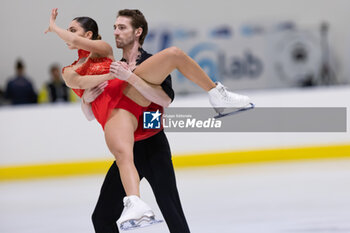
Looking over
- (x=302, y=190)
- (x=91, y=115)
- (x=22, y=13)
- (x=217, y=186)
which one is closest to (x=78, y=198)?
(x=217, y=186)

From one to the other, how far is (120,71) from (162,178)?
0.58 m

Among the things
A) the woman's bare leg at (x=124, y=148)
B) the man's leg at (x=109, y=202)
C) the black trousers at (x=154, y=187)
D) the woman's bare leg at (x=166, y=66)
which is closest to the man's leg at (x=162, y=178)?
the black trousers at (x=154, y=187)

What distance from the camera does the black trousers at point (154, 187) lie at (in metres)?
2.72

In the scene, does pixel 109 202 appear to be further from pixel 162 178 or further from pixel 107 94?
pixel 107 94

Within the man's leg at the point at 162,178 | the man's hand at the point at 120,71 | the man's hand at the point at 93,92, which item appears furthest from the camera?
the man's leg at the point at 162,178

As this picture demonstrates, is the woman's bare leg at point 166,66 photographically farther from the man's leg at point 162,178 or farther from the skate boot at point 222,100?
the man's leg at point 162,178

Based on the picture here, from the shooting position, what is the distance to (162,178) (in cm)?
271

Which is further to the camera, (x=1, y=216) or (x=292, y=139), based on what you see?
(x=292, y=139)

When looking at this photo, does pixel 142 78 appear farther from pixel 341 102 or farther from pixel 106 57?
pixel 341 102

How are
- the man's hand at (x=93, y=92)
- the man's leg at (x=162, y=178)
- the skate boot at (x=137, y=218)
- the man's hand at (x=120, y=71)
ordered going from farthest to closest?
the man's leg at (x=162, y=178) < the man's hand at (x=93, y=92) < the man's hand at (x=120, y=71) < the skate boot at (x=137, y=218)

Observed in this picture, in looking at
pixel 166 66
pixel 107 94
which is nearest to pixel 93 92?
pixel 107 94

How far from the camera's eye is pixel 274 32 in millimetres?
10617

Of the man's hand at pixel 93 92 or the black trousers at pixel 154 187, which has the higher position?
the man's hand at pixel 93 92

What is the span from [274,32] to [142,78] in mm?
8447
